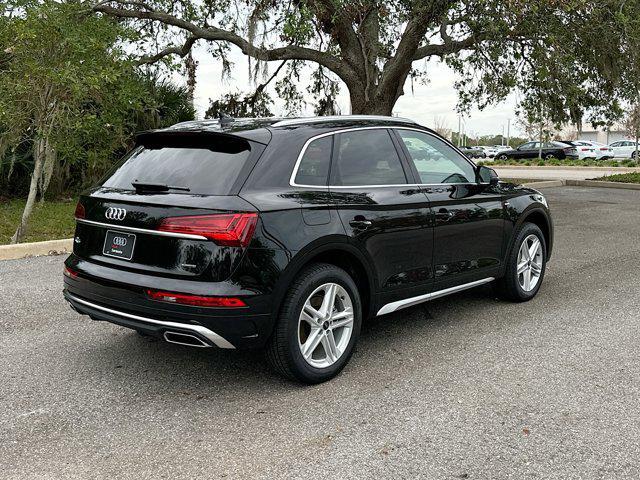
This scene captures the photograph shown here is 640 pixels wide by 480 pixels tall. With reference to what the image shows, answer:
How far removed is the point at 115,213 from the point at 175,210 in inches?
19.8

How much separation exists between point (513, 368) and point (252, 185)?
2.12 meters

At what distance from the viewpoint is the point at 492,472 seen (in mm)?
3057

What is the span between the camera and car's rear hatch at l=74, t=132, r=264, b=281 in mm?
3686

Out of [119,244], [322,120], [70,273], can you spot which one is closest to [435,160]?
[322,120]

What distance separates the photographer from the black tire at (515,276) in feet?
19.1

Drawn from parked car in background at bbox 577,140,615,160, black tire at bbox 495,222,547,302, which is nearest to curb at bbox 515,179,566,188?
black tire at bbox 495,222,547,302

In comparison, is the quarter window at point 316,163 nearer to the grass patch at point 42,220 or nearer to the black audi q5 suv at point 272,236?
the black audi q5 suv at point 272,236

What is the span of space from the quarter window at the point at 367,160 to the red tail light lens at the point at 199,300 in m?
1.13

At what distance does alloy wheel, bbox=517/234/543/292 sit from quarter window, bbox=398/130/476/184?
3.31 ft

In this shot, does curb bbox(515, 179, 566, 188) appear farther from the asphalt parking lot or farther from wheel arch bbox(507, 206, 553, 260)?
the asphalt parking lot

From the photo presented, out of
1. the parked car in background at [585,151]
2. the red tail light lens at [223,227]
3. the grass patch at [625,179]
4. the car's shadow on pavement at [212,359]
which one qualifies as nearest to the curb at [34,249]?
the car's shadow on pavement at [212,359]

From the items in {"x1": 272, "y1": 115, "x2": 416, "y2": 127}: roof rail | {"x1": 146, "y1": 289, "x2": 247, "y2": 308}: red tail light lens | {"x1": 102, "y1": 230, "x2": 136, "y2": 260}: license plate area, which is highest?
{"x1": 272, "y1": 115, "x2": 416, "y2": 127}: roof rail

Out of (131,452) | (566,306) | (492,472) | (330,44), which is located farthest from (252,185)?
(330,44)

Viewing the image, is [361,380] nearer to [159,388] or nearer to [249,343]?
[249,343]
